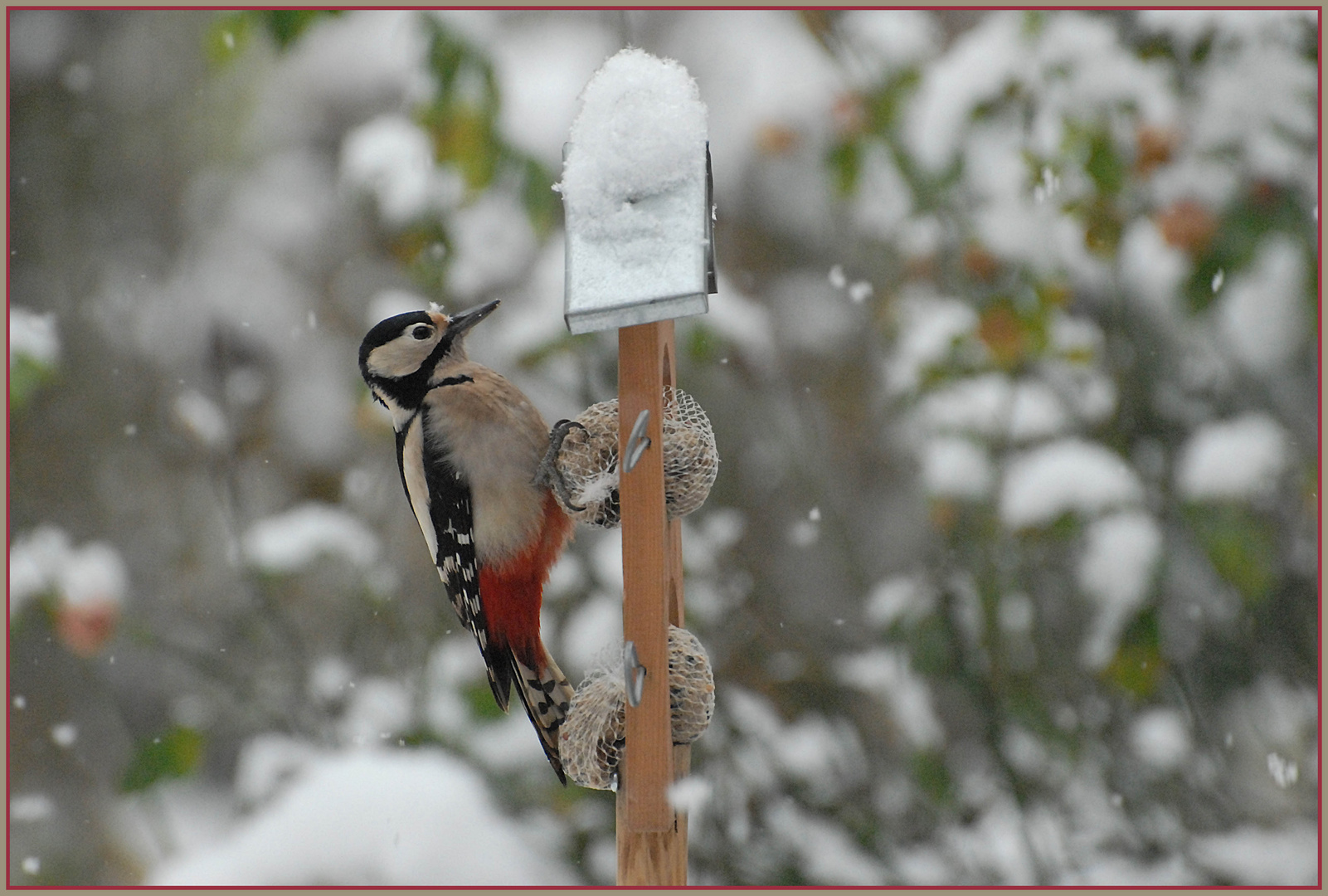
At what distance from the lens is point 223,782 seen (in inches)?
145

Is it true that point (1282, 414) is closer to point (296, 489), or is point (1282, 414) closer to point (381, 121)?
point (381, 121)

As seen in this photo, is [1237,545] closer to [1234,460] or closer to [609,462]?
[1234,460]

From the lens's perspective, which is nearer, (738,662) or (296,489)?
(738,662)

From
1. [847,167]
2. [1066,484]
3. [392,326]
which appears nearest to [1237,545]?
[1066,484]

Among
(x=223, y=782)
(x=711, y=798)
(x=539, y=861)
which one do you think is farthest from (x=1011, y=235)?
(x=223, y=782)

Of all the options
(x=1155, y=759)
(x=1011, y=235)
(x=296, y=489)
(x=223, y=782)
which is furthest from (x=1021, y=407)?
(x=223, y=782)

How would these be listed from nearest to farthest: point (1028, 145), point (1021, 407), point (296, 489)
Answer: point (1028, 145)
point (1021, 407)
point (296, 489)

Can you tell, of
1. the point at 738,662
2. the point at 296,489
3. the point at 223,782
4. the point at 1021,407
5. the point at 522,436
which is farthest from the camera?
the point at 223,782

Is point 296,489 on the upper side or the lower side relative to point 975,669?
upper

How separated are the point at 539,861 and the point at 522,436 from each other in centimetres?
134

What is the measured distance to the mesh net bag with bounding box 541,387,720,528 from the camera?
156 centimetres

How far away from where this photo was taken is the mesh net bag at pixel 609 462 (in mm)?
1561

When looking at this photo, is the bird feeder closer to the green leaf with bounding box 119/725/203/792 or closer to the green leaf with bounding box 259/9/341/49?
the green leaf with bounding box 259/9/341/49

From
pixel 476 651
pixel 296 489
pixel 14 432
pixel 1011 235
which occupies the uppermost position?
pixel 1011 235
